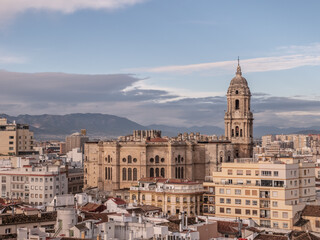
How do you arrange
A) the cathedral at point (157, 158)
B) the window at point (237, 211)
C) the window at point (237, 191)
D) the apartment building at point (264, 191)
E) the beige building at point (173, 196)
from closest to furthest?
the apartment building at point (264, 191) → the window at point (237, 211) → the window at point (237, 191) → the beige building at point (173, 196) → the cathedral at point (157, 158)

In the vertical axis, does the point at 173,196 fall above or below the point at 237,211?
above

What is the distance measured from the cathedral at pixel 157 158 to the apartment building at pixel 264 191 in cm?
2642

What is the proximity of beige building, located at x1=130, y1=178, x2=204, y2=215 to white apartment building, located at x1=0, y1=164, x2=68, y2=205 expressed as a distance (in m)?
18.9

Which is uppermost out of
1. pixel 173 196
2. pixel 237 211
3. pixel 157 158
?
pixel 157 158

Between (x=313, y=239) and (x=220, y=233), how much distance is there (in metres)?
9.25

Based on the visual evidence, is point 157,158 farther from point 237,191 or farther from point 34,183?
point 237,191

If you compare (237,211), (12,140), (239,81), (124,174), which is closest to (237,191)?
(237,211)

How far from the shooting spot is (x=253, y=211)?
77750 millimetres

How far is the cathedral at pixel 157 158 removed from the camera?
11150 cm

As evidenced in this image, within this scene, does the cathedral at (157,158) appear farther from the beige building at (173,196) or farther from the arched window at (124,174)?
the beige building at (173,196)

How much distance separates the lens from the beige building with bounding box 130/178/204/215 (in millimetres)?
85062

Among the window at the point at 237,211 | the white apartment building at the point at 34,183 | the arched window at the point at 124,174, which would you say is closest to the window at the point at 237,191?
the window at the point at 237,211

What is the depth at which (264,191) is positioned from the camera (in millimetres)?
77625

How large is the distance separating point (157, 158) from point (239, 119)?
78.5 ft
